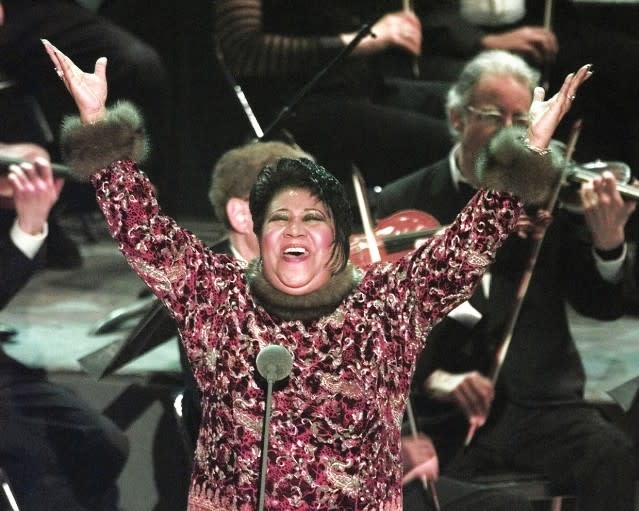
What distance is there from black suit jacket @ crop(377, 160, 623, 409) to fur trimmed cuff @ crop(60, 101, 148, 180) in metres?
1.32

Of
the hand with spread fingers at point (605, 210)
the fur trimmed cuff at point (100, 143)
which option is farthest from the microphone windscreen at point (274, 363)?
the hand with spread fingers at point (605, 210)

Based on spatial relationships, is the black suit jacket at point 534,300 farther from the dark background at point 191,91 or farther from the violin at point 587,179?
the dark background at point 191,91

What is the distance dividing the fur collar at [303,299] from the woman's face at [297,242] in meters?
0.01

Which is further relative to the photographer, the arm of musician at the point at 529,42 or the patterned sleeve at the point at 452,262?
the arm of musician at the point at 529,42

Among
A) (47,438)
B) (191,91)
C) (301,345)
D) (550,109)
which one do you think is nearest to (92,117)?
(301,345)

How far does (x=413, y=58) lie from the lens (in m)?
3.88

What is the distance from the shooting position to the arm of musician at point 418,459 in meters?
2.96

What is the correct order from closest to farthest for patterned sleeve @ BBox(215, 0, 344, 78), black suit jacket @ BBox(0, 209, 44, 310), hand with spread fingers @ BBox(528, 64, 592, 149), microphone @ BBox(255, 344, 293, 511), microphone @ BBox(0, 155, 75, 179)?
1. microphone @ BBox(255, 344, 293, 511)
2. hand with spread fingers @ BBox(528, 64, 592, 149)
3. black suit jacket @ BBox(0, 209, 44, 310)
4. microphone @ BBox(0, 155, 75, 179)
5. patterned sleeve @ BBox(215, 0, 344, 78)

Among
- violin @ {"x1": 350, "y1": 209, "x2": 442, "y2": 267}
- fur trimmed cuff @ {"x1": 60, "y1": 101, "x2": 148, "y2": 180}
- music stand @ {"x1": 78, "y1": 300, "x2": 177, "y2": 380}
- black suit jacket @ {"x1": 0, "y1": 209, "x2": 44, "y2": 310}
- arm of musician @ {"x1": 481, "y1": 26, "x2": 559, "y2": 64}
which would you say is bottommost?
music stand @ {"x1": 78, "y1": 300, "x2": 177, "y2": 380}

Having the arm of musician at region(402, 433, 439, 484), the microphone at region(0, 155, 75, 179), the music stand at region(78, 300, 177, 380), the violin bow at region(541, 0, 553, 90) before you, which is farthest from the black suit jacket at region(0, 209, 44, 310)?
the violin bow at region(541, 0, 553, 90)

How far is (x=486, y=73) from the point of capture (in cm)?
347

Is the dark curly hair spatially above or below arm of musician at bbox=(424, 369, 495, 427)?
above

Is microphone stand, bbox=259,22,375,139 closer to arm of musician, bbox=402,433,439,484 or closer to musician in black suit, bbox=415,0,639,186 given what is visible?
musician in black suit, bbox=415,0,639,186

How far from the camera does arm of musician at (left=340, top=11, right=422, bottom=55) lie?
3.76 metres
